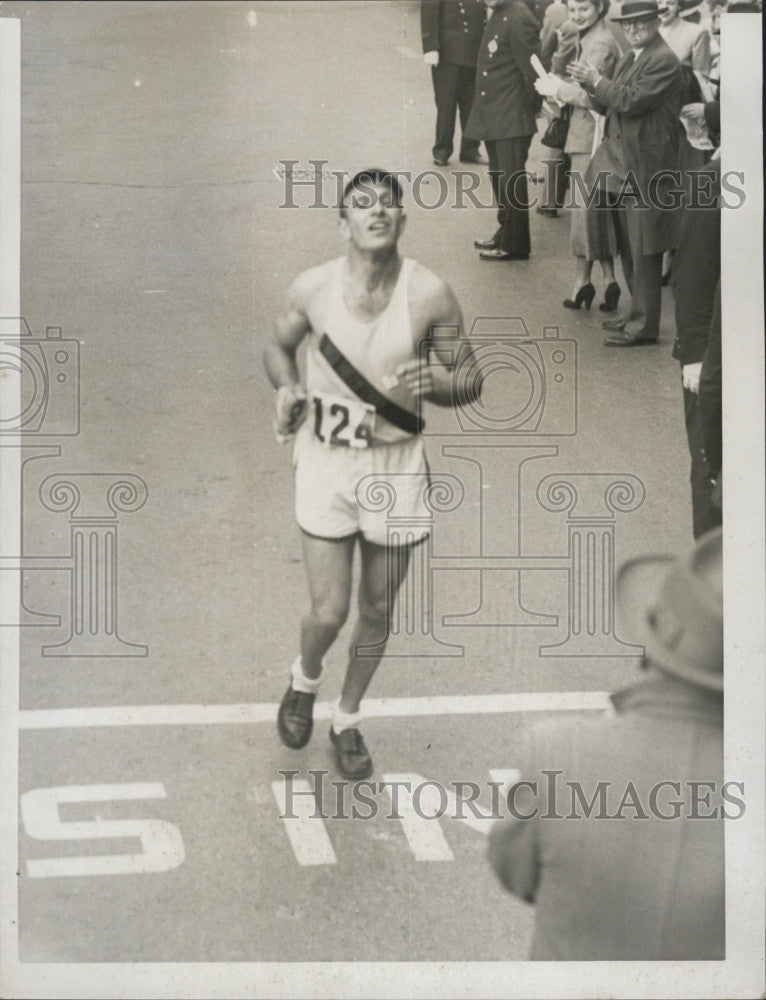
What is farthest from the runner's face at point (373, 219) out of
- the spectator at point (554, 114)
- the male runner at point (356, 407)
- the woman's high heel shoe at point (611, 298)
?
the woman's high heel shoe at point (611, 298)

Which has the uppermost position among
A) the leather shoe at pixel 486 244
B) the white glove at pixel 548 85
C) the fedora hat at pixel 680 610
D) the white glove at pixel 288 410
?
the white glove at pixel 548 85

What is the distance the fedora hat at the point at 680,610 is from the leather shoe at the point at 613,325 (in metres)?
0.72

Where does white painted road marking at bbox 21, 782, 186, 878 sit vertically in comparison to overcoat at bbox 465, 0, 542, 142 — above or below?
below

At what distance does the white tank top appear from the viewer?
4.78 metres

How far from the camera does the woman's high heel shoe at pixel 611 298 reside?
4918 millimetres

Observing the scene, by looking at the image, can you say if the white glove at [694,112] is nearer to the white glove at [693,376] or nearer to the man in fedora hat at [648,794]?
the white glove at [693,376]

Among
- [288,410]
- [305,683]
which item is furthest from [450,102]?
[305,683]

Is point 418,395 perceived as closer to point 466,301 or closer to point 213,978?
point 466,301

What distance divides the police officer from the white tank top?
0.43 meters

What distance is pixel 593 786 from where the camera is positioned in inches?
186

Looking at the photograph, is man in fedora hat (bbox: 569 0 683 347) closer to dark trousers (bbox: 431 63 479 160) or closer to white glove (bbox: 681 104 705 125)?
white glove (bbox: 681 104 705 125)

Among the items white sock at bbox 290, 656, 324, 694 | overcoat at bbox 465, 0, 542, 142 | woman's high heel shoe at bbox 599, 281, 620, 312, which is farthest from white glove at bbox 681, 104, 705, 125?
white sock at bbox 290, 656, 324, 694

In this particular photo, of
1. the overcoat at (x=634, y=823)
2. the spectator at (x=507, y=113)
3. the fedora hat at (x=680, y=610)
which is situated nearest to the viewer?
the overcoat at (x=634, y=823)

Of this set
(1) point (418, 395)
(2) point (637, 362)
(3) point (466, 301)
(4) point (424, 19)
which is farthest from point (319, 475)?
(4) point (424, 19)
